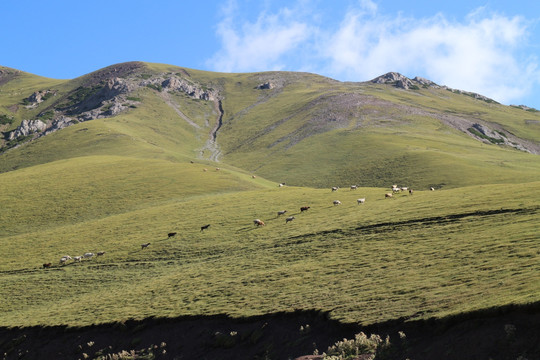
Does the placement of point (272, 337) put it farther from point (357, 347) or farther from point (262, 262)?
point (262, 262)

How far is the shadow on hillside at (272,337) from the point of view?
68.0ft

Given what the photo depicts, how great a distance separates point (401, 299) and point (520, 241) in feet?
37.1

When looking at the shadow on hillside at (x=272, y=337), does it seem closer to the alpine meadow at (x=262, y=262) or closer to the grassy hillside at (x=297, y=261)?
the alpine meadow at (x=262, y=262)

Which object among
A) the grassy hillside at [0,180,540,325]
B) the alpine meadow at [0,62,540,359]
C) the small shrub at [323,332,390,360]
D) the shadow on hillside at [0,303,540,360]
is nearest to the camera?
the shadow on hillside at [0,303,540,360]

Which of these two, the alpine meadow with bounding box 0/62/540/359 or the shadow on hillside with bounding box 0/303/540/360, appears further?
the alpine meadow with bounding box 0/62/540/359

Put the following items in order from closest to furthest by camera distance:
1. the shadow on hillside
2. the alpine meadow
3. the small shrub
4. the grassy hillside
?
the shadow on hillside
the small shrub
the alpine meadow
the grassy hillside

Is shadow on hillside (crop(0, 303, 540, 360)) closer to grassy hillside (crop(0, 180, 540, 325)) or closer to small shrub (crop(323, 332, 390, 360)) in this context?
small shrub (crop(323, 332, 390, 360))

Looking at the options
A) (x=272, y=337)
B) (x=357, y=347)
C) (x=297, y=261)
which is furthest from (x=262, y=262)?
(x=357, y=347)

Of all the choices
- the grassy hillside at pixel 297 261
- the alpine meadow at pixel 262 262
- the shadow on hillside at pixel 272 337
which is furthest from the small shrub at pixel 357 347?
the grassy hillside at pixel 297 261

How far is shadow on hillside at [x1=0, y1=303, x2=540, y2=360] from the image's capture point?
20.7m

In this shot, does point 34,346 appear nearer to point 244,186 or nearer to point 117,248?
point 117,248

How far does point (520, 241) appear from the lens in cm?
3350

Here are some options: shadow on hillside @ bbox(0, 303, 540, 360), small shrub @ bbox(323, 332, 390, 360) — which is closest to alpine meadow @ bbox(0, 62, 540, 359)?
shadow on hillside @ bbox(0, 303, 540, 360)

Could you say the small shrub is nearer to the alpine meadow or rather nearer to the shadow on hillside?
the alpine meadow
